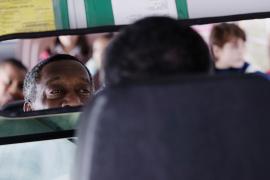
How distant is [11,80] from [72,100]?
0.20 metres

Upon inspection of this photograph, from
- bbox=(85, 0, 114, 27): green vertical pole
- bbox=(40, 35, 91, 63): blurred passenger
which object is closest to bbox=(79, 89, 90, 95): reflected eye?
bbox=(40, 35, 91, 63): blurred passenger

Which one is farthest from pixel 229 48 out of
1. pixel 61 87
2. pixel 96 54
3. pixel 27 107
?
pixel 27 107

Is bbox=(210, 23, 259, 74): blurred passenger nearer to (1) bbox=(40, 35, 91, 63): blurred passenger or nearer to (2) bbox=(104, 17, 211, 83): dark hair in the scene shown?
(1) bbox=(40, 35, 91, 63): blurred passenger

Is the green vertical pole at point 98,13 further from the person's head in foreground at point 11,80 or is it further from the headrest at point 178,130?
the headrest at point 178,130

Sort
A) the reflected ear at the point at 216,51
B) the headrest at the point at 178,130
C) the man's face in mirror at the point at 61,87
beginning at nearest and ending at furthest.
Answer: the headrest at the point at 178,130, the man's face in mirror at the point at 61,87, the reflected ear at the point at 216,51

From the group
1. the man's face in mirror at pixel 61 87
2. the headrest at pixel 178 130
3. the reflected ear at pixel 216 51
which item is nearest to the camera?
the headrest at pixel 178 130

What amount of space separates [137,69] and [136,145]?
10cm

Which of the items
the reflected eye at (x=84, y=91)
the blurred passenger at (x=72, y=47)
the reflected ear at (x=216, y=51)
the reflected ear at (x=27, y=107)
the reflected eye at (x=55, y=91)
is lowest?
the reflected ear at (x=27, y=107)

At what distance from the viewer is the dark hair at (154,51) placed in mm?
603

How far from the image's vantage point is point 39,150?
126 centimetres

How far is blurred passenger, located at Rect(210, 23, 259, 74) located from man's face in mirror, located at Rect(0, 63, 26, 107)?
60 cm

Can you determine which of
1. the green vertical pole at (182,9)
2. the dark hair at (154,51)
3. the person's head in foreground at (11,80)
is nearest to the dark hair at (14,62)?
the person's head in foreground at (11,80)

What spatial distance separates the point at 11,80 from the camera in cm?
139

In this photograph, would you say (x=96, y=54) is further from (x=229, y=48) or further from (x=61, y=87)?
(x=229, y=48)
